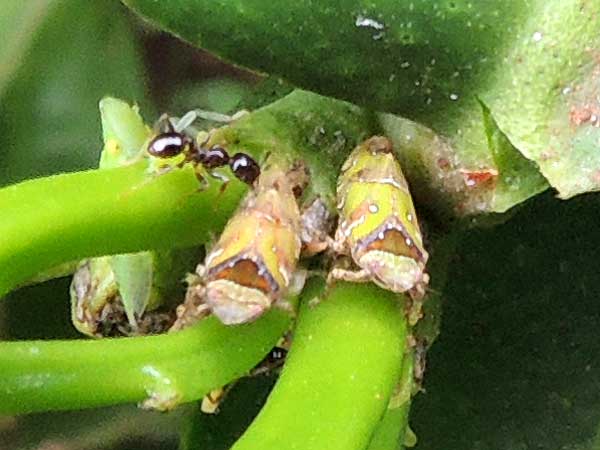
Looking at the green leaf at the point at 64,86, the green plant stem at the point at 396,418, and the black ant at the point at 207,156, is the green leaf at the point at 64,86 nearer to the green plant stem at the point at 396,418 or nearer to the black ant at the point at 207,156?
the black ant at the point at 207,156

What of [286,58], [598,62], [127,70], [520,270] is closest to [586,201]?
[520,270]

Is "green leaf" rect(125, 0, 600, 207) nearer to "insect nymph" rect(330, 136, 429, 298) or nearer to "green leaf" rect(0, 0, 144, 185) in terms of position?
Result: "insect nymph" rect(330, 136, 429, 298)

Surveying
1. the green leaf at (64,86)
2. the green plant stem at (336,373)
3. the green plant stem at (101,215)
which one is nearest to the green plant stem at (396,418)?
the green plant stem at (336,373)

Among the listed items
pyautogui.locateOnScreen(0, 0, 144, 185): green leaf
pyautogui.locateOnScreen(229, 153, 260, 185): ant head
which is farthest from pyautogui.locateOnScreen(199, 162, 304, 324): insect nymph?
pyautogui.locateOnScreen(0, 0, 144, 185): green leaf

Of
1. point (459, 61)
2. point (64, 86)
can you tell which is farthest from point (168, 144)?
point (64, 86)

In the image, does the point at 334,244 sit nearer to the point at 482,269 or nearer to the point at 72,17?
the point at 482,269

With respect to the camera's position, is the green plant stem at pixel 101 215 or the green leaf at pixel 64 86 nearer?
the green plant stem at pixel 101 215

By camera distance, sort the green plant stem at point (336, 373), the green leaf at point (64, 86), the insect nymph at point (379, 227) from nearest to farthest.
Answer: the green plant stem at point (336, 373) < the insect nymph at point (379, 227) < the green leaf at point (64, 86)
